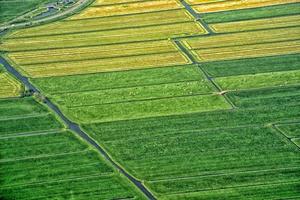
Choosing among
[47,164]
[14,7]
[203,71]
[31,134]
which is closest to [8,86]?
[31,134]

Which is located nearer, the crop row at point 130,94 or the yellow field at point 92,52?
the crop row at point 130,94

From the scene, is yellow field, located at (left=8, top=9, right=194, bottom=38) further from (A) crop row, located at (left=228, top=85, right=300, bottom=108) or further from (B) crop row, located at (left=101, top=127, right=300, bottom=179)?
(B) crop row, located at (left=101, top=127, right=300, bottom=179)

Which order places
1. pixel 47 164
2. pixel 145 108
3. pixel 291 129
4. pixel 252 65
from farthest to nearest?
pixel 252 65 → pixel 145 108 → pixel 291 129 → pixel 47 164

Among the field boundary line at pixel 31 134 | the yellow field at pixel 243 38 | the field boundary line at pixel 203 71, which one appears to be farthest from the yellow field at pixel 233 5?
the field boundary line at pixel 31 134

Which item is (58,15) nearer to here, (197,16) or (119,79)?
(197,16)

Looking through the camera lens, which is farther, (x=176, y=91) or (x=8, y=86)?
(x=8, y=86)

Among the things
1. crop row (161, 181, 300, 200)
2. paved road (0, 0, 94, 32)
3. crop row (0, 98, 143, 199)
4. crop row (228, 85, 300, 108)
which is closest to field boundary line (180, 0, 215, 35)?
paved road (0, 0, 94, 32)

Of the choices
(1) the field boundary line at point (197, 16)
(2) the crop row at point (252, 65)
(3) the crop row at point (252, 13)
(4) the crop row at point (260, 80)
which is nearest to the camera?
(4) the crop row at point (260, 80)

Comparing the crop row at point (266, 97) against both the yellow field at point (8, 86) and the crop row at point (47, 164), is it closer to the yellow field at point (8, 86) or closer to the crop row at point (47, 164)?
the crop row at point (47, 164)
